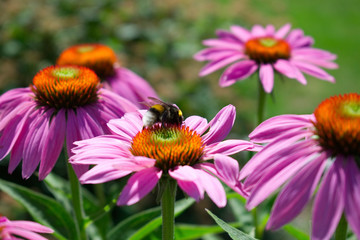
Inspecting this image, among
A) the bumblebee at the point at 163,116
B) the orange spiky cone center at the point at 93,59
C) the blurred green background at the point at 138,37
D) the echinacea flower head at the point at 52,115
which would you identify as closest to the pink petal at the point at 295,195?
the bumblebee at the point at 163,116

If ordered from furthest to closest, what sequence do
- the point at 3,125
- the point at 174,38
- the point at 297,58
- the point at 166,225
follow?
the point at 174,38, the point at 297,58, the point at 3,125, the point at 166,225

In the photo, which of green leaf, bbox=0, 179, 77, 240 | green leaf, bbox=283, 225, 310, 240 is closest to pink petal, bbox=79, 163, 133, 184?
green leaf, bbox=0, 179, 77, 240

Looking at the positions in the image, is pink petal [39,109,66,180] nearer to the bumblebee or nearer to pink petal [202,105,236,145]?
the bumblebee

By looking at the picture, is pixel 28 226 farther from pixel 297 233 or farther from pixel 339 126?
pixel 297 233

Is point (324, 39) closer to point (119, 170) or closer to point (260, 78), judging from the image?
point (260, 78)

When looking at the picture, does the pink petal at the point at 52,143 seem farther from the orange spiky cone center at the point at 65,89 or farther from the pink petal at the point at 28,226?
the pink petal at the point at 28,226

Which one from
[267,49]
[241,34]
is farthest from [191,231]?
[241,34]

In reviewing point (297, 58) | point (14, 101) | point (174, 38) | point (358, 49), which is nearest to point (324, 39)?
point (358, 49)
